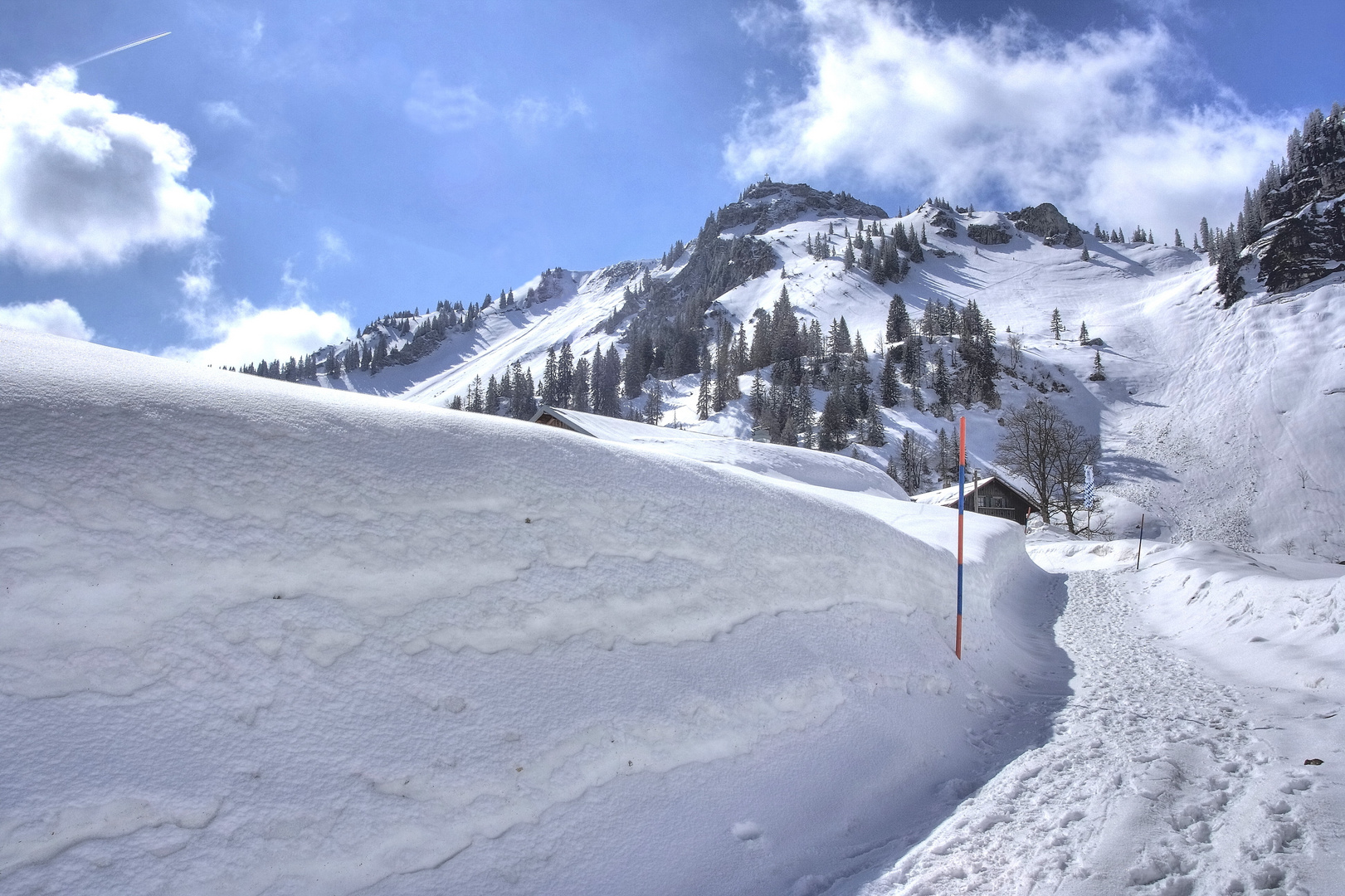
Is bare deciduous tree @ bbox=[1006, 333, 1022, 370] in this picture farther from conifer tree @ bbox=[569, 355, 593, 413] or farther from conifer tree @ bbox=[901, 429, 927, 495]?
conifer tree @ bbox=[569, 355, 593, 413]

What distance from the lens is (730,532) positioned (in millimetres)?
6266

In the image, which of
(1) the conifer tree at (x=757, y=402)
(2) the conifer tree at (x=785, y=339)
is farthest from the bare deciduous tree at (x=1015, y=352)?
Result: (1) the conifer tree at (x=757, y=402)

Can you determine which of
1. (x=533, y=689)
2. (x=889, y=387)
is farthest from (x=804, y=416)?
(x=533, y=689)

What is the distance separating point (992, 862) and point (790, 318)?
366 feet

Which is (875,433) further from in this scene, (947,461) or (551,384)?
(551,384)

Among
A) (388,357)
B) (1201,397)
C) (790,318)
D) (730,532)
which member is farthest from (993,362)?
(388,357)

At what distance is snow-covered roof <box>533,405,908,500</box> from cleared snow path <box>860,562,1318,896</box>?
1793 centimetres

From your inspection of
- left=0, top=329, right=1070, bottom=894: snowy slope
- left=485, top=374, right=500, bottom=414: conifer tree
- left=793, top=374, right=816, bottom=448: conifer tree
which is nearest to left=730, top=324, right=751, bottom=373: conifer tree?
left=793, top=374, right=816, bottom=448: conifer tree

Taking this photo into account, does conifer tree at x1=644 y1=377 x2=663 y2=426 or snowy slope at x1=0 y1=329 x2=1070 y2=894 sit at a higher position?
conifer tree at x1=644 y1=377 x2=663 y2=426

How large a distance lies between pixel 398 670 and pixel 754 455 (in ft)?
72.4

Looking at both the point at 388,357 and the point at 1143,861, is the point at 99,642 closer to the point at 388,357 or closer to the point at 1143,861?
the point at 1143,861

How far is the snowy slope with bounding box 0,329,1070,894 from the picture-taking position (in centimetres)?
296

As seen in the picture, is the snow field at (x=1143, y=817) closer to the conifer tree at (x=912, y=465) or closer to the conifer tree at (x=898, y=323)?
the conifer tree at (x=912, y=465)

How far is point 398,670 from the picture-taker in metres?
3.86
